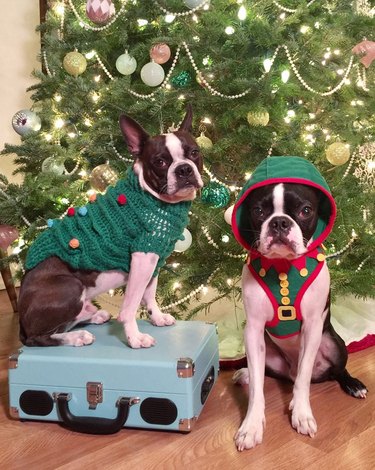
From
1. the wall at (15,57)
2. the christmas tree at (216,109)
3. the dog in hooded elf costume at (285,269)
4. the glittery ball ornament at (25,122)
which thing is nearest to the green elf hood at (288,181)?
the dog in hooded elf costume at (285,269)

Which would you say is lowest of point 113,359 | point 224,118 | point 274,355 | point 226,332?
point 226,332

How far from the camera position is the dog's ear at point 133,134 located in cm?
175

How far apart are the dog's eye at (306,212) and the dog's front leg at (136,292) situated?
1.67 feet

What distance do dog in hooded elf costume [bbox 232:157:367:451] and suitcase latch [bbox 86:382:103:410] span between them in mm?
436

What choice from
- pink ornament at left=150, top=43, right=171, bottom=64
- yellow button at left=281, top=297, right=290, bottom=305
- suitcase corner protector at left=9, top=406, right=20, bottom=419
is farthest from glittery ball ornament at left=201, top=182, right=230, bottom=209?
suitcase corner protector at left=9, top=406, right=20, bottom=419

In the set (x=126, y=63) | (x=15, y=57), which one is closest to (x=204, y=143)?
(x=126, y=63)

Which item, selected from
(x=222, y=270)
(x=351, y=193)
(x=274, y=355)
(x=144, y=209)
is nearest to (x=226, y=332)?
(x=222, y=270)

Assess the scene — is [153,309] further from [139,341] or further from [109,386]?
[109,386]

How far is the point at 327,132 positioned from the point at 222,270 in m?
0.84

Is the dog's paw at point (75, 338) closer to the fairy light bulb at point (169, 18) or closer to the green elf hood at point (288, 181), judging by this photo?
the green elf hood at point (288, 181)

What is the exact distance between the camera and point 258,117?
7.79ft

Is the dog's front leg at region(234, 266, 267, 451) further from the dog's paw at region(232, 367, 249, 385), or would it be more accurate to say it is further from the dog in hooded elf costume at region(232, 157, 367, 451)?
the dog's paw at region(232, 367, 249, 385)

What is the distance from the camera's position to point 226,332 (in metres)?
2.58

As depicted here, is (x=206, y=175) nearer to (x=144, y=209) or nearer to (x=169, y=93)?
(x=169, y=93)
